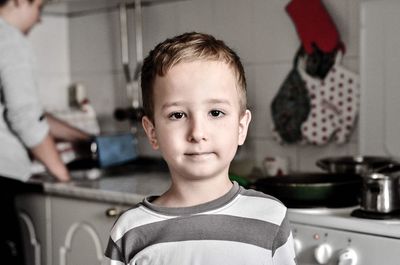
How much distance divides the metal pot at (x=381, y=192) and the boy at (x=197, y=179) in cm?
43

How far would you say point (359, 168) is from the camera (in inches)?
70.3

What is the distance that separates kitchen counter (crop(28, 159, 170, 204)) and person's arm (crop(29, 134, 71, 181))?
0.03m

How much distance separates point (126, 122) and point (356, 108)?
1.08 meters

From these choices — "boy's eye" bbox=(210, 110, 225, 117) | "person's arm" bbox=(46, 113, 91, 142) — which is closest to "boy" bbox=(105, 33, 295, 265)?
"boy's eye" bbox=(210, 110, 225, 117)

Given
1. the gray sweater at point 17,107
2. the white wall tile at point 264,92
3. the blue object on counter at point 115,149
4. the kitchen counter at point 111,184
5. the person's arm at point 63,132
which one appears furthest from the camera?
the person's arm at point 63,132

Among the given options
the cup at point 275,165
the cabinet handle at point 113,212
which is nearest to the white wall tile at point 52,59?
the cabinet handle at point 113,212

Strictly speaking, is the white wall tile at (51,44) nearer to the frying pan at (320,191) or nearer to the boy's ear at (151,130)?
the frying pan at (320,191)

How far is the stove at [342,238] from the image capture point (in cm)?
142

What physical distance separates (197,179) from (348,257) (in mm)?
521

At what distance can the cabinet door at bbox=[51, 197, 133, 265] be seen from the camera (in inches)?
82.0

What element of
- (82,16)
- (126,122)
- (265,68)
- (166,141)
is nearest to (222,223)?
(166,141)

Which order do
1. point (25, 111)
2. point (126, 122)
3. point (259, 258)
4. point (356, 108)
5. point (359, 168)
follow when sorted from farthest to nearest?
point (126, 122)
point (25, 111)
point (356, 108)
point (359, 168)
point (259, 258)

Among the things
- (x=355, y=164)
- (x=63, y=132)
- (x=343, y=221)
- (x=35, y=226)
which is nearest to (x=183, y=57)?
(x=343, y=221)

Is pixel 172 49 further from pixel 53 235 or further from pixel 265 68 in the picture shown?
pixel 53 235
